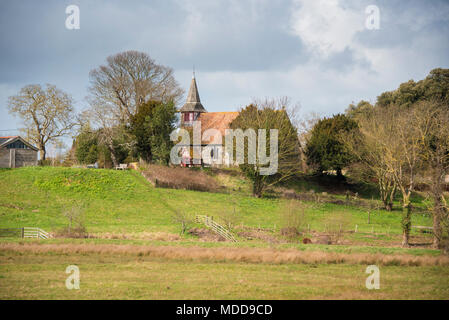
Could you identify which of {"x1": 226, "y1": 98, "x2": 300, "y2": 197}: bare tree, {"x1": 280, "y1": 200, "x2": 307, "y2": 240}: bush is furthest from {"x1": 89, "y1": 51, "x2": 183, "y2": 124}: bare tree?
{"x1": 280, "y1": 200, "x2": 307, "y2": 240}: bush

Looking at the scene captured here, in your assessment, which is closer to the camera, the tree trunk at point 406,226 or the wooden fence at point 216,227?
the tree trunk at point 406,226

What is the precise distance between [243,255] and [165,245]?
490cm

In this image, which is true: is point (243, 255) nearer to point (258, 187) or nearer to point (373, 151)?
point (258, 187)

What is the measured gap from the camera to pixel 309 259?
1919cm

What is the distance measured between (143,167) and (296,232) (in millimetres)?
24485

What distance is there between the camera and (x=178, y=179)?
42.1 m

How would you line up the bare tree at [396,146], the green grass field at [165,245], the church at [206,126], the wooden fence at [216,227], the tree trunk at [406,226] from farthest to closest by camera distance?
1. the church at [206,126]
2. the bare tree at [396,146]
3. the wooden fence at [216,227]
4. the tree trunk at [406,226]
5. the green grass field at [165,245]

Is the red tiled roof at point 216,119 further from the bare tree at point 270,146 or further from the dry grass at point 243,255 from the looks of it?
the dry grass at point 243,255

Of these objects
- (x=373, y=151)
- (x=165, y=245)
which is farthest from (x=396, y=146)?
(x=165, y=245)

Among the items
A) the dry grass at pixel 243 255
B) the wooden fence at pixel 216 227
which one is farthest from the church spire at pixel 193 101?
the dry grass at pixel 243 255

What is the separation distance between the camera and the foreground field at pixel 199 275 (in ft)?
44.0

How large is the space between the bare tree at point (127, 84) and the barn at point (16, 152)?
1275cm

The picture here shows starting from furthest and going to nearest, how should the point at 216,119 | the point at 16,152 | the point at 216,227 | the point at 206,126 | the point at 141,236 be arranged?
the point at 216,119, the point at 206,126, the point at 16,152, the point at 216,227, the point at 141,236
